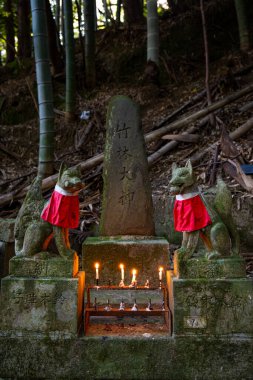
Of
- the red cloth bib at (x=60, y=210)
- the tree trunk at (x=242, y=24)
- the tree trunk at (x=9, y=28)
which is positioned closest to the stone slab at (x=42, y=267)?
the red cloth bib at (x=60, y=210)

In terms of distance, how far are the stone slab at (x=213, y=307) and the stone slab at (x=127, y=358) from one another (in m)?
0.08

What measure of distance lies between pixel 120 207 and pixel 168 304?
210 centimetres

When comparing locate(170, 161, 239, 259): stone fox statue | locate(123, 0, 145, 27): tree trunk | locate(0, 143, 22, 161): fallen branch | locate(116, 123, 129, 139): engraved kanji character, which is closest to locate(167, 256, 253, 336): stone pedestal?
locate(170, 161, 239, 259): stone fox statue

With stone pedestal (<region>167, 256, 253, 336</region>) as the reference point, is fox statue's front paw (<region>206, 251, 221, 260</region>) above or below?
above

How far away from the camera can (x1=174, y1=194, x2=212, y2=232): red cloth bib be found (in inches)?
131

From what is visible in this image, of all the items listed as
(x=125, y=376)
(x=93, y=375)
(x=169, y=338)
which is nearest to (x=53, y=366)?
(x=93, y=375)

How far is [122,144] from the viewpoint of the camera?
18.5 ft

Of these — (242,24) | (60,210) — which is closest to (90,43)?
(242,24)

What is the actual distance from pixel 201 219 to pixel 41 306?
1565mm

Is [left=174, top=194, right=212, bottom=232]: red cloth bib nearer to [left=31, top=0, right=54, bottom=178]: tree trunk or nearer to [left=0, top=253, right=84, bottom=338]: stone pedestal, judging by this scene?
[left=0, top=253, right=84, bottom=338]: stone pedestal

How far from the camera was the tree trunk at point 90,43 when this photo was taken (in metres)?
10.4

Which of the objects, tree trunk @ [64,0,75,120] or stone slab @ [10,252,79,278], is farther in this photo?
tree trunk @ [64,0,75,120]

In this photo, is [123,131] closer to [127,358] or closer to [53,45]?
[127,358]

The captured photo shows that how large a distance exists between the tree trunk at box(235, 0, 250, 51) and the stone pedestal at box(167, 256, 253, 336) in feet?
33.5
